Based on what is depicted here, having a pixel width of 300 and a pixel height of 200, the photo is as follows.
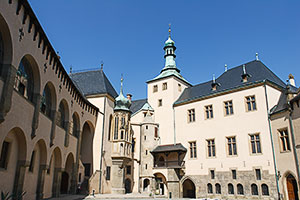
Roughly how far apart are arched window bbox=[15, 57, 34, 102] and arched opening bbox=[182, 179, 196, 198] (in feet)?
68.0

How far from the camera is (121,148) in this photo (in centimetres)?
3033

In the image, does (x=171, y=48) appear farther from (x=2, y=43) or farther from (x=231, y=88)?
(x=2, y=43)

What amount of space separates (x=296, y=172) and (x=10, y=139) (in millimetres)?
20422

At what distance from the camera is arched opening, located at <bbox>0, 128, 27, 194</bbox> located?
44.9 feet

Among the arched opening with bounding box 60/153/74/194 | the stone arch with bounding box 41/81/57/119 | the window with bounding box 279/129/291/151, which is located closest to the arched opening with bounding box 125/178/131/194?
the arched opening with bounding box 60/153/74/194

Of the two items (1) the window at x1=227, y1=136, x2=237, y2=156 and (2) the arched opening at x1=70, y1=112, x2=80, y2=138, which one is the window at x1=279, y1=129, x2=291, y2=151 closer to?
(1) the window at x1=227, y1=136, x2=237, y2=156

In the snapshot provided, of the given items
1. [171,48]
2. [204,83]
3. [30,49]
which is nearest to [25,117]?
[30,49]

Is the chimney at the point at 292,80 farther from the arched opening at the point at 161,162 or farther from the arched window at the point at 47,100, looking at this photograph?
the arched window at the point at 47,100

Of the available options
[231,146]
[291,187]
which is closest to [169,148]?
[231,146]

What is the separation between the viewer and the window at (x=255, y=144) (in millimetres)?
24381

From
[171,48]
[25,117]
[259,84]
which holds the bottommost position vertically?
[25,117]

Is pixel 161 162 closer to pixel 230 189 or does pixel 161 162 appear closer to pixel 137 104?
pixel 230 189

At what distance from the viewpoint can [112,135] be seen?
31.1 m

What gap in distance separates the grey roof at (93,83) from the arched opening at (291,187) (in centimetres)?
2044
